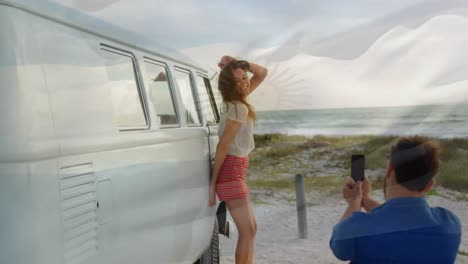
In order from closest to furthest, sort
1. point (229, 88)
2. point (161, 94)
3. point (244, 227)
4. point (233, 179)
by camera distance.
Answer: point (229, 88)
point (161, 94)
point (233, 179)
point (244, 227)

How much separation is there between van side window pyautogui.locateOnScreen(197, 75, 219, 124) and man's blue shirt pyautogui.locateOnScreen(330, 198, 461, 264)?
5.30ft

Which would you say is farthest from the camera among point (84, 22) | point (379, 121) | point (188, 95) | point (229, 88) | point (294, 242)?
point (294, 242)

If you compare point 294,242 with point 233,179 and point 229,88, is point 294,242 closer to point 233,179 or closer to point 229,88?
point 233,179

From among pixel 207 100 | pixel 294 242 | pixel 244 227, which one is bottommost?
pixel 294 242

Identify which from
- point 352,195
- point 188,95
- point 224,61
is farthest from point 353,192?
point 188,95

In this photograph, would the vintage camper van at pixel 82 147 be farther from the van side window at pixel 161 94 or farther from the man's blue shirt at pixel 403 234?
the man's blue shirt at pixel 403 234

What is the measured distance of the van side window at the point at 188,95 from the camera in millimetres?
2422

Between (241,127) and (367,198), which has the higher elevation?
(241,127)

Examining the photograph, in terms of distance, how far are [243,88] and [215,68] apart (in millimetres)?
367

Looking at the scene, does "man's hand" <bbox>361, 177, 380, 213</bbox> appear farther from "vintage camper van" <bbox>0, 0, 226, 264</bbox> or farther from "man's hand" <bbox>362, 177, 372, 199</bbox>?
"vintage camper van" <bbox>0, 0, 226, 264</bbox>

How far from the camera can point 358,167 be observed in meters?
1.41

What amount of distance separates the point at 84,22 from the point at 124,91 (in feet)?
0.69

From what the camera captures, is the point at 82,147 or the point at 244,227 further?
the point at 244,227

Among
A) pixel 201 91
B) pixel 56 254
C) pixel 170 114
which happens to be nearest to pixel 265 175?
pixel 170 114
